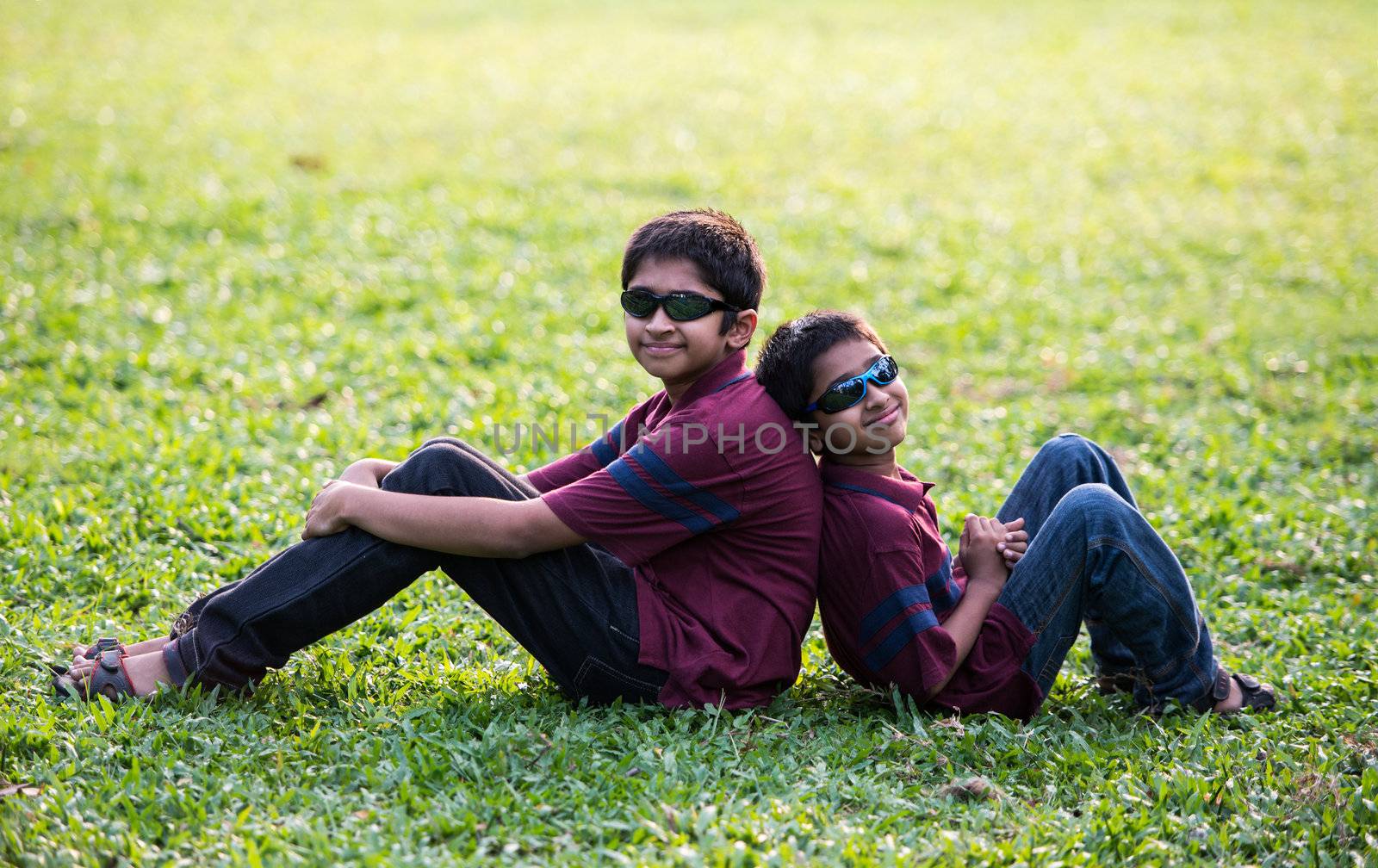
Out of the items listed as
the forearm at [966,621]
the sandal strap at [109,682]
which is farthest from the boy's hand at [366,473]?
the forearm at [966,621]

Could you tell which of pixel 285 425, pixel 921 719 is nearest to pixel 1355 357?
pixel 921 719

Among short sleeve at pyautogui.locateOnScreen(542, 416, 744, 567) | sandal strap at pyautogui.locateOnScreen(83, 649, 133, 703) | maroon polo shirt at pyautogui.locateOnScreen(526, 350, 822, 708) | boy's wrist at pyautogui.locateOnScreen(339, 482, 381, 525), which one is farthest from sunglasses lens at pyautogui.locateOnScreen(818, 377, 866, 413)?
sandal strap at pyautogui.locateOnScreen(83, 649, 133, 703)

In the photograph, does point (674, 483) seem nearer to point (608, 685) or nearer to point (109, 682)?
point (608, 685)

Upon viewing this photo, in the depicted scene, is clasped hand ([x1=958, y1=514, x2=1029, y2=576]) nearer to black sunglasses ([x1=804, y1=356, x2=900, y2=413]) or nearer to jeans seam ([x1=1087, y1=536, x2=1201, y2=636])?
jeans seam ([x1=1087, y1=536, x2=1201, y2=636])

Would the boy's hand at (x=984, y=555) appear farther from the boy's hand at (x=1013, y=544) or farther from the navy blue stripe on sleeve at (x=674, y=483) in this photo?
the navy blue stripe on sleeve at (x=674, y=483)

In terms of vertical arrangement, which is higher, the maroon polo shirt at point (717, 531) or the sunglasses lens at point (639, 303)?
the sunglasses lens at point (639, 303)

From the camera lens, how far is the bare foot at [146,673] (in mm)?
3623

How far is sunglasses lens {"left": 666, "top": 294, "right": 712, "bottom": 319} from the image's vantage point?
354 cm

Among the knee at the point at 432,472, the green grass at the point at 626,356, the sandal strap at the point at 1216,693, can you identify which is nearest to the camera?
the green grass at the point at 626,356

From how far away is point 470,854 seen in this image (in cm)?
300

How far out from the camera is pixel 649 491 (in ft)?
11.1

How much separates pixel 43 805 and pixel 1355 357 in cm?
796

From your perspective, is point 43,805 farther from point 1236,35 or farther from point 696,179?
point 1236,35

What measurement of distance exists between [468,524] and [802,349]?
3.55 feet
